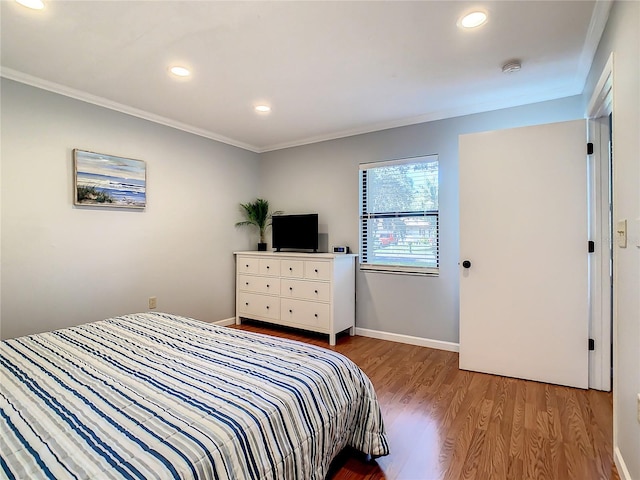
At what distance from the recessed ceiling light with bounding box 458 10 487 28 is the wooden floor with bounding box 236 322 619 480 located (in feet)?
7.84

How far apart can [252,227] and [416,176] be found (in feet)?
7.59

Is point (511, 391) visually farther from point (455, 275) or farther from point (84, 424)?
point (84, 424)

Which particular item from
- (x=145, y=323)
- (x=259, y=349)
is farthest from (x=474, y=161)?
(x=145, y=323)

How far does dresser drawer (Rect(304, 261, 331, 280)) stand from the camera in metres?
3.50

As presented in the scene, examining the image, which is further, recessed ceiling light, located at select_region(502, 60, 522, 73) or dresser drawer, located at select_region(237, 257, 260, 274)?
dresser drawer, located at select_region(237, 257, 260, 274)

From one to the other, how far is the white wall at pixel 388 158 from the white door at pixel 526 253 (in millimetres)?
451

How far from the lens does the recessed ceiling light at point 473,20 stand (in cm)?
182

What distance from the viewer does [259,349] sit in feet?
5.52

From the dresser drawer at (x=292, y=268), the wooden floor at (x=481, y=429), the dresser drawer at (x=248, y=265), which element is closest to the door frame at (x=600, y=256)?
the wooden floor at (x=481, y=429)

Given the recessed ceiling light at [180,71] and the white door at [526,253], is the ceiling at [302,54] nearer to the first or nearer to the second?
the recessed ceiling light at [180,71]

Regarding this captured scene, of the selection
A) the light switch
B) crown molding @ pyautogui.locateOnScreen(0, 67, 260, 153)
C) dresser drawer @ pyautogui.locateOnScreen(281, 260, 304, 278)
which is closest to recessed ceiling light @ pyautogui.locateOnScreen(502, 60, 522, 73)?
the light switch

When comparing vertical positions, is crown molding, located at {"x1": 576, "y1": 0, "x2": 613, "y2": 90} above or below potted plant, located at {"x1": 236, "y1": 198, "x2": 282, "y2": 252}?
above

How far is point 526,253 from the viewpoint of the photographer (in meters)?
2.61

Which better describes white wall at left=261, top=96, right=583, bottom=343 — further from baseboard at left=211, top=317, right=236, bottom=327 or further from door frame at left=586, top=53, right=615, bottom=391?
baseboard at left=211, top=317, right=236, bottom=327
